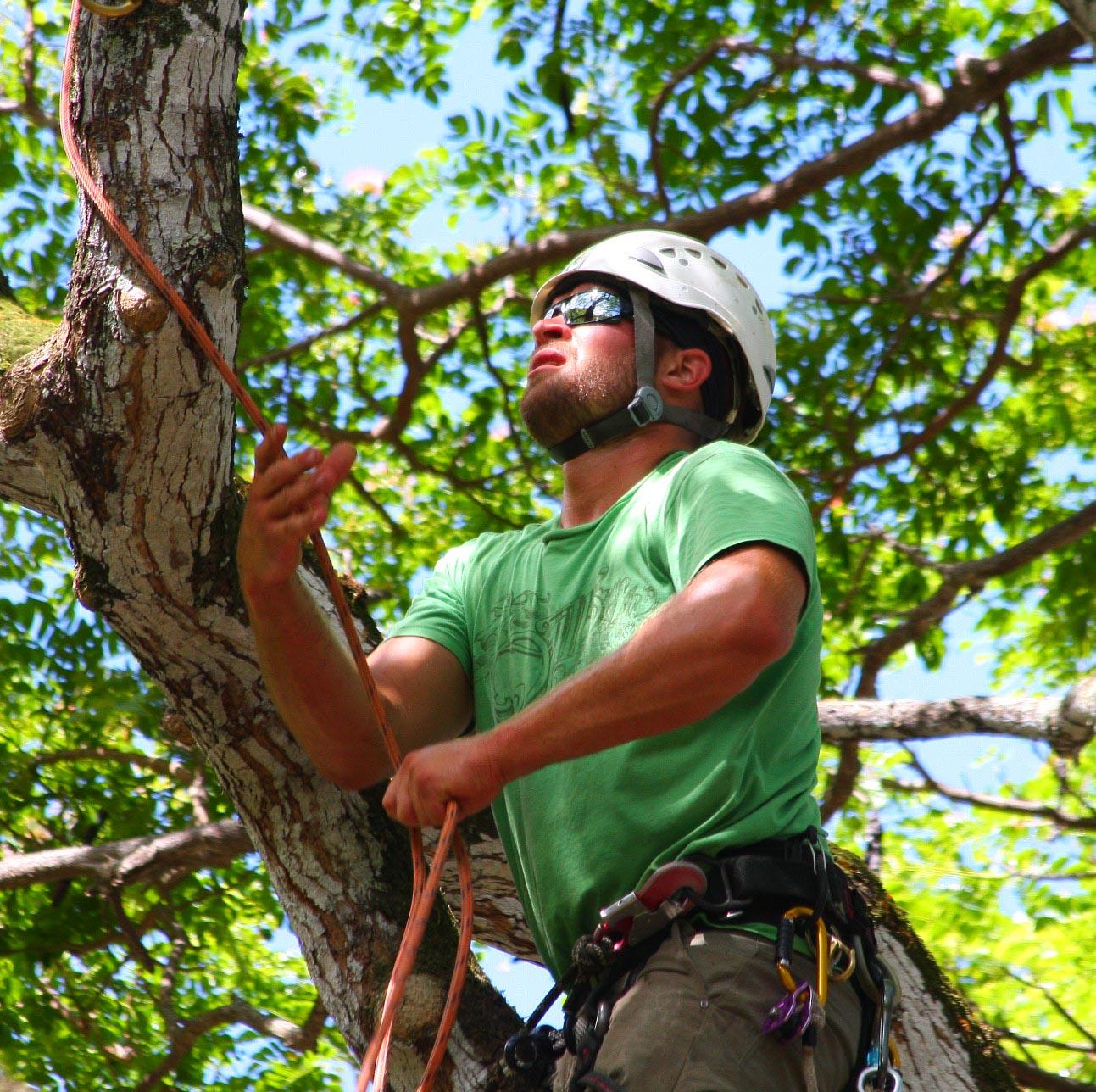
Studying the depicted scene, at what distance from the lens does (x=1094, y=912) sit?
7.88 meters

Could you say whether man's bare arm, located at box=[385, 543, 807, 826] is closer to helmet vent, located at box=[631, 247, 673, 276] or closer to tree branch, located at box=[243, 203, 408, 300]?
helmet vent, located at box=[631, 247, 673, 276]

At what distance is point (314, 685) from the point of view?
2523mm

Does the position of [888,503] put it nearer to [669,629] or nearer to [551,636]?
[551,636]

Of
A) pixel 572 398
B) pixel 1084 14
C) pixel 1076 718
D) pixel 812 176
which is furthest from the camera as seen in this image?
pixel 812 176

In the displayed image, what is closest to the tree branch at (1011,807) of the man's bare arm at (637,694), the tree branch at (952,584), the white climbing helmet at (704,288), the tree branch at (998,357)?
the tree branch at (952,584)

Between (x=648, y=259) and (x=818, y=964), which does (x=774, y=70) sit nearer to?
(x=648, y=259)

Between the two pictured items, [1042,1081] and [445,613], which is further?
[1042,1081]

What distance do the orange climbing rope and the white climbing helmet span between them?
3.63ft

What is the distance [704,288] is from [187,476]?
55.3 inches

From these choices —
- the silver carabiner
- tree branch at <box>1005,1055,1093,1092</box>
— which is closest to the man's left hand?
the silver carabiner

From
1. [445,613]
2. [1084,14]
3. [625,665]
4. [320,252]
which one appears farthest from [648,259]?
[320,252]

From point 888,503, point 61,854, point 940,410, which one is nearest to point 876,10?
point 940,410

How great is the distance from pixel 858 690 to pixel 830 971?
3320 millimetres

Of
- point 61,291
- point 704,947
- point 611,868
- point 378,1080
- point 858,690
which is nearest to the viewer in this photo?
point 378,1080
